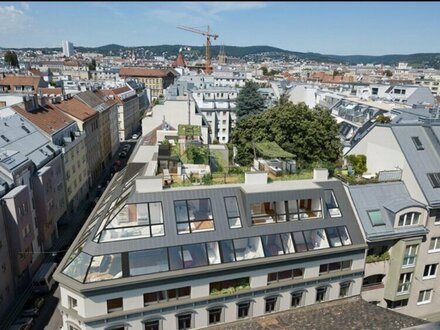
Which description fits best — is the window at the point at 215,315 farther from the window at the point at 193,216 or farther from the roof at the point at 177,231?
the window at the point at 193,216

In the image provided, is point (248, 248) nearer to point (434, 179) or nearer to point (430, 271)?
point (434, 179)

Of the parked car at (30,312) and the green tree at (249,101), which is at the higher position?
the green tree at (249,101)

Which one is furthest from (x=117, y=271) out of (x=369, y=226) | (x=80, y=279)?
(x=369, y=226)

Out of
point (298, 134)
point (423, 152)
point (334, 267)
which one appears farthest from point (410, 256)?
point (298, 134)

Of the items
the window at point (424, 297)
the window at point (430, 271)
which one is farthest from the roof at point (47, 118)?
the window at point (424, 297)

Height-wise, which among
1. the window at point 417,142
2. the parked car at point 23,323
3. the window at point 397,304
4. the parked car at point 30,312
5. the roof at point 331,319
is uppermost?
the window at point 417,142
